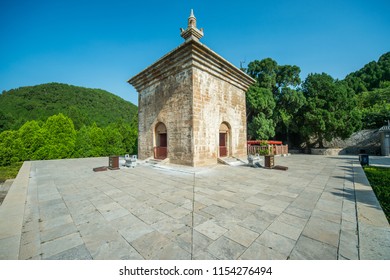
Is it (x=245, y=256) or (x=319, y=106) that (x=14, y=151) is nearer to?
(x=245, y=256)

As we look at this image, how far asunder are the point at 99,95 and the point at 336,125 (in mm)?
57673

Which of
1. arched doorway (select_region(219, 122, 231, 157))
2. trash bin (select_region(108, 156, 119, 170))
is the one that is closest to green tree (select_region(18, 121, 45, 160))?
trash bin (select_region(108, 156, 119, 170))

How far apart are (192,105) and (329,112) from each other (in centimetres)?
1637

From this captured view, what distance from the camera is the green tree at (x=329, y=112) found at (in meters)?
16.5

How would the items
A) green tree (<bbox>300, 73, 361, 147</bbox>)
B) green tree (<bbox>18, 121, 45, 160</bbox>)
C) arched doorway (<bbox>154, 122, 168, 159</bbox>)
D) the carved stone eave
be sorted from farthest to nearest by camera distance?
green tree (<bbox>300, 73, 361, 147</bbox>), green tree (<bbox>18, 121, 45, 160</bbox>), arched doorway (<bbox>154, 122, 168, 159</bbox>), the carved stone eave

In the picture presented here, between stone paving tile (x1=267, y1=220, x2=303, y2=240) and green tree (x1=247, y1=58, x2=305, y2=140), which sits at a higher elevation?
green tree (x1=247, y1=58, x2=305, y2=140)

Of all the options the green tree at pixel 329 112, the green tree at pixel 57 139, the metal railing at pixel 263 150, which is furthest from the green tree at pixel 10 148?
the green tree at pixel 329 112

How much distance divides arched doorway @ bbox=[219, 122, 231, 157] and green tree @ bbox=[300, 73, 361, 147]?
1176 cm

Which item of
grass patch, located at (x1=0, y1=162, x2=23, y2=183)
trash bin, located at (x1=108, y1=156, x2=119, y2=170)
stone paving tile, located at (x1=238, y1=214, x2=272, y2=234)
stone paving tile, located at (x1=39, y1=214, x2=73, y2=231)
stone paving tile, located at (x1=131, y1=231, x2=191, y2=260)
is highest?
trash bin, located at (x1=108, y1=156, x2=119, y2=170)

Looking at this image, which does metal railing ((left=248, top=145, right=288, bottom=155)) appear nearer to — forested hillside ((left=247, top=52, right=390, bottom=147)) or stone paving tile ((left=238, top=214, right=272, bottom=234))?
forested hillside ((left=247, top=52, right=390, bottom=147))

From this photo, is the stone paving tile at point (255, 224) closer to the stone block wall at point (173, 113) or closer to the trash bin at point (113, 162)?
the stone block wall at point (173, 113)

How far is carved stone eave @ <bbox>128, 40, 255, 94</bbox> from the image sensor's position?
339 inches

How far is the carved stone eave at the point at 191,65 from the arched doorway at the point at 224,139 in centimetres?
327

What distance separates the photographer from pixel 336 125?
16188 mm
